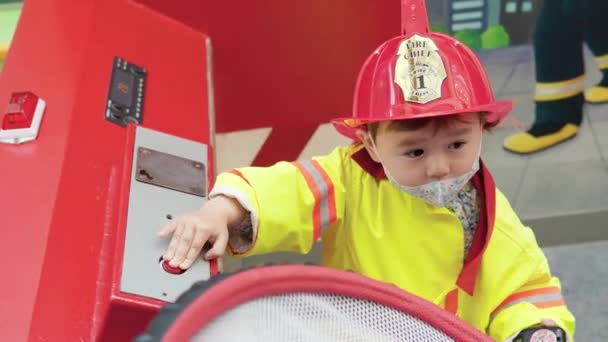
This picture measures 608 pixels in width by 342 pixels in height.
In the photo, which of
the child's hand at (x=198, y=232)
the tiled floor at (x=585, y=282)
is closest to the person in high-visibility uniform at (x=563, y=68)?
the tiled floor at (x=585, y=282)

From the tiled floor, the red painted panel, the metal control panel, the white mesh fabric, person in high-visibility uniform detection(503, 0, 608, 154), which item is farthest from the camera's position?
the tiled floor

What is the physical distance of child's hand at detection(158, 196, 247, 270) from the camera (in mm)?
658

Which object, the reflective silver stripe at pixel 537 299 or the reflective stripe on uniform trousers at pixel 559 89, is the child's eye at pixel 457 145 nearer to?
the reflective silver stripe at pixel 537 299

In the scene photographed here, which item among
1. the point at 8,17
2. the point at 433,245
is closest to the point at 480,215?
the point at 433,245

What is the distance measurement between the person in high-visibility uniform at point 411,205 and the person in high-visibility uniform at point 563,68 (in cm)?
53

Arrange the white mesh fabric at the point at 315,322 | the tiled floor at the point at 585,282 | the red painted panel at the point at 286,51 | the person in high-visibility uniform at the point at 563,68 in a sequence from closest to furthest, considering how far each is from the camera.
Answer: the white mesh fabric at the point at 315,322, the red painted panel at the point at 286,51, the person in high-visibility uniform at the point at 563,68, the tiled floor at the point at 585,282

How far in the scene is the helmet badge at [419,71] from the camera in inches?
26.5

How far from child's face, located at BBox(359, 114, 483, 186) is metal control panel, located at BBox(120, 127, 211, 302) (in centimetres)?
21

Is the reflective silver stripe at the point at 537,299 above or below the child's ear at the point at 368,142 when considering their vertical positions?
below

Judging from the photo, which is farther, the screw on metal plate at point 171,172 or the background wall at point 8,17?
the background wall at point 8,17

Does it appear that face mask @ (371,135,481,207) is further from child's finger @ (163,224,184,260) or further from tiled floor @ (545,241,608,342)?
tiled floor @ (545,241,608,342)

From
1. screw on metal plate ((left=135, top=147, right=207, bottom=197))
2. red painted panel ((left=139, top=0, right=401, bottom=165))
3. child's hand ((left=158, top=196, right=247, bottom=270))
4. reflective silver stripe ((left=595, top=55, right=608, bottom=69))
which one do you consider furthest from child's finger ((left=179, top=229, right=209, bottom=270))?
reflective silver stripe ((left=595, top=55, right=608, bottom=69))

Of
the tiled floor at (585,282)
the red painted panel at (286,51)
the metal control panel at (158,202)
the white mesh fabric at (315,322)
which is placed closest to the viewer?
the white mesh fabric at (315,322)

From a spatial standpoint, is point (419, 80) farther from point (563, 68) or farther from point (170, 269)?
point (563, 68)
